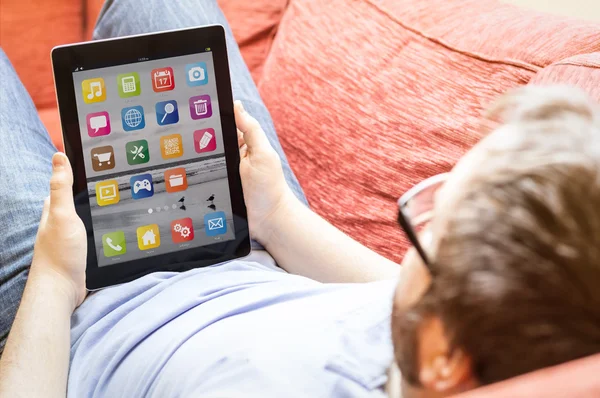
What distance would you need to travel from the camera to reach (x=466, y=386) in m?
0.45

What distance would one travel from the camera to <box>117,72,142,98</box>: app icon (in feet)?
2.58

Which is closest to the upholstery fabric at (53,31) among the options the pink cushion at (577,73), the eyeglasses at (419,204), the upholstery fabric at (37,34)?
the upholstery fabric at (37,34)

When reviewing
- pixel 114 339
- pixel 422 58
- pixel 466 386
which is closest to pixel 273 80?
pixel 422 58

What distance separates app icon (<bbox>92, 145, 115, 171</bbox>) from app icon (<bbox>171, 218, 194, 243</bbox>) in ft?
0.37

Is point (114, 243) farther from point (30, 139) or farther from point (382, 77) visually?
point (382, 77)

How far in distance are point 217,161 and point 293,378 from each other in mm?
336

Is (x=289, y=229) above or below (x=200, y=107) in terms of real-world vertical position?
below

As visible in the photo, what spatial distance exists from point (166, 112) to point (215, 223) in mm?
164

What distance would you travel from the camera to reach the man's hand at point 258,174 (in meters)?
0.87

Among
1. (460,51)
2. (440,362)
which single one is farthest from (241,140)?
(440,362)

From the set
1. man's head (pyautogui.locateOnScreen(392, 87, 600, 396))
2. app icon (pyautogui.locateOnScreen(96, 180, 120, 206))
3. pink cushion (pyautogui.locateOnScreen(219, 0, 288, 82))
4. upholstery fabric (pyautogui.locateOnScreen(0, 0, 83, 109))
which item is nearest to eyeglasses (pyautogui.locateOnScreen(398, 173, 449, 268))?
man's head (pyautogui.locateOnScreen(392, 87, 600, 396))

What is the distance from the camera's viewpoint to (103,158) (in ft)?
2.59

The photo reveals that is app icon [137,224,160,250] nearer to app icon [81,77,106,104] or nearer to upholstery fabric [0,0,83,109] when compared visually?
app icon [81,77,106,104]

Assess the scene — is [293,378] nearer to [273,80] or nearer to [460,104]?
[460,104]
